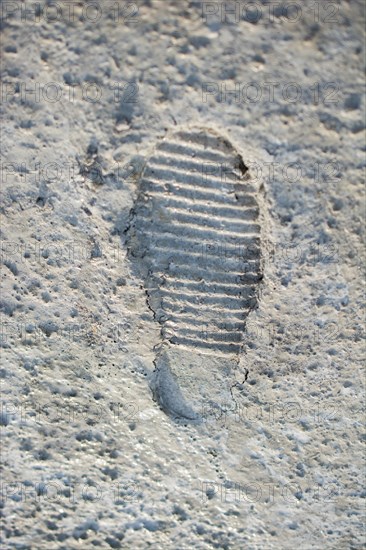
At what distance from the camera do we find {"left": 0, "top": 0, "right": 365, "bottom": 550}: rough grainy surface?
1.46 meters

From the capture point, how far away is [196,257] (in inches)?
60.4

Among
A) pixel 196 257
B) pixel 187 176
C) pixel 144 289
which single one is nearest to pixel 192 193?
pixel 187 176

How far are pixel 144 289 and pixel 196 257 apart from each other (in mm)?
150

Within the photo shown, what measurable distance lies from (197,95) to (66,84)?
30 centimetres

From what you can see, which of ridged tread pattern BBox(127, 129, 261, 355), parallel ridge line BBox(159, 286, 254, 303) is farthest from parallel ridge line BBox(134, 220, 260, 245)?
parallel ridge line BBox(159, 286, 254, 303)

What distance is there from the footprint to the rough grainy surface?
0.08 ft

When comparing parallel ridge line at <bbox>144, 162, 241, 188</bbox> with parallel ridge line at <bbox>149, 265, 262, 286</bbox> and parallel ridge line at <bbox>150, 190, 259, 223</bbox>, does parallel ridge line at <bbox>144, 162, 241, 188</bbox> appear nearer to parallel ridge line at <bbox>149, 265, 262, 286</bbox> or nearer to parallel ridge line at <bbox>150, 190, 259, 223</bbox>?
parallel ridge line at <bbox>150, 190, 259, 223</bbox>

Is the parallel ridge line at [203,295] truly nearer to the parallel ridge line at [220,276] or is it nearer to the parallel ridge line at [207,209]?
the parallel ridge line at [220,276]

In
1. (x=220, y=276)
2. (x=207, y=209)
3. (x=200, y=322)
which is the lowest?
(x=200, y=322)

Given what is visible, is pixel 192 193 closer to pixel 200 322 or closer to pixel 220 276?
pixel 220 276

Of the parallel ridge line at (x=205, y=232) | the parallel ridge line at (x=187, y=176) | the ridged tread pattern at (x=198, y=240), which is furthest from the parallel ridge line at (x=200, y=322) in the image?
the parallel ridge line at (x=187, y=176)

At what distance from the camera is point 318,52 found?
1441 mm

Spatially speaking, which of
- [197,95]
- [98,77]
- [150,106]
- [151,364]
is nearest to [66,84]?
[98,77]

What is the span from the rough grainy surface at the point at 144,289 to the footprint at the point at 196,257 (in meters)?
0.03
